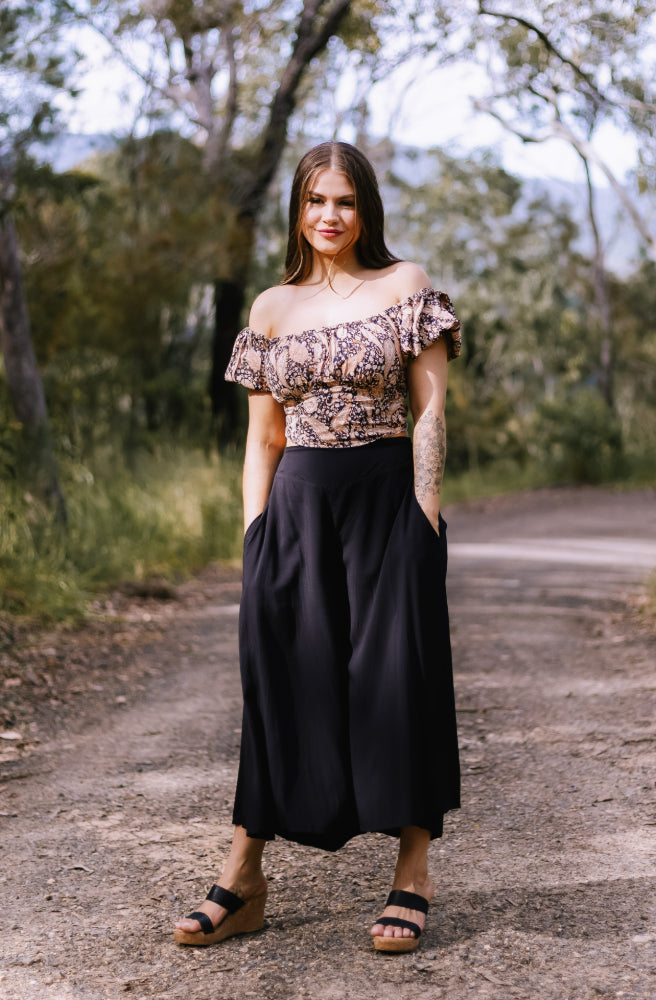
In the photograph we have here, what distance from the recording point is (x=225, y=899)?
283 centimetres

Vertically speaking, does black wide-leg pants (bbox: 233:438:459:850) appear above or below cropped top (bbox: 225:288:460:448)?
below

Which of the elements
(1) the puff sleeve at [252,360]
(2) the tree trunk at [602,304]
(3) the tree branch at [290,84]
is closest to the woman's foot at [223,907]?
(1) the puff sleeve at [252,360]

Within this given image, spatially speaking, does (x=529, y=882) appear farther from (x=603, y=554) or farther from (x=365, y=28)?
(x=365, y=28)

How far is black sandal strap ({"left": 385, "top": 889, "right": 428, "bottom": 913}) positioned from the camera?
9.16 ft

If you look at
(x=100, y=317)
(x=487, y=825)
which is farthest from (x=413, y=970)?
(x=100, y=317)

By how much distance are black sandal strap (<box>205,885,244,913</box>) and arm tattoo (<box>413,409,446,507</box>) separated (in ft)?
3.82

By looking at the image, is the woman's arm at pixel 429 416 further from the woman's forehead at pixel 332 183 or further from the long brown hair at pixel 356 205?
the woman's forehead at pixel 332 183

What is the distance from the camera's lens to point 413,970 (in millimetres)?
2621

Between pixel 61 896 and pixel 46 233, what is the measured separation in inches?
374

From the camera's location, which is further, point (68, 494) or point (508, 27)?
point (508, 27)

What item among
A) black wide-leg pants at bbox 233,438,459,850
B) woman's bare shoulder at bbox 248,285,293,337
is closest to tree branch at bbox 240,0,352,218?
woman's bare shoulder at bbox 248,285,293,337

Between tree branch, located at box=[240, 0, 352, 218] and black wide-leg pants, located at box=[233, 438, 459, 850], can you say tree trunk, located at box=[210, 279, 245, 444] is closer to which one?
tree branch, located at box=[240, 0, 352, 218]

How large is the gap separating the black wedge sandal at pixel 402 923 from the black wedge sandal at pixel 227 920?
342 mm

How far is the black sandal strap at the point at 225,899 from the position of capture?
283 centimetres
